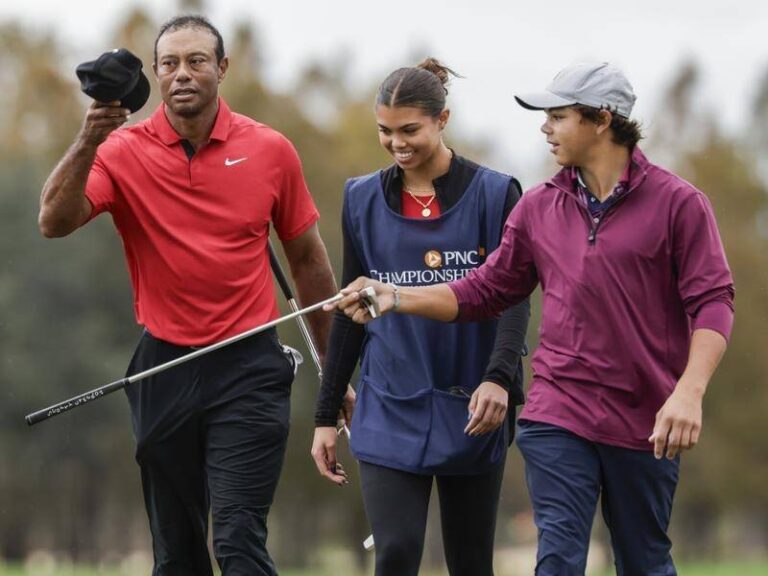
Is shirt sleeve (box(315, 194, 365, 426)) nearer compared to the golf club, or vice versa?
shirt sleeve (box(315, 194, 365, 426))

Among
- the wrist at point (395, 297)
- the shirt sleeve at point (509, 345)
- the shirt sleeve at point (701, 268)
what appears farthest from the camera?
the shirt sleeve at point (509, 345)

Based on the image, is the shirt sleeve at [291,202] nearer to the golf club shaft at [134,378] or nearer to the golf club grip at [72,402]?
the golf club shaft at [134,378]

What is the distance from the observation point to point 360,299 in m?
7.11

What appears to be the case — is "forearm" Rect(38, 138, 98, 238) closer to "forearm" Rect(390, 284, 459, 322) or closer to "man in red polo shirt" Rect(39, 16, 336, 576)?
"man in red polo shirt" Rect(39, 16, 336, 576)

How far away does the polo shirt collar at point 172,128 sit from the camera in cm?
798

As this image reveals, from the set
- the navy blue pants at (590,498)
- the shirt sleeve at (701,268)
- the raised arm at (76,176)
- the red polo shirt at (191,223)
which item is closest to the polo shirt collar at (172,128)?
the red polo shirt at (191,223)

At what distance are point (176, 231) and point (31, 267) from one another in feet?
120

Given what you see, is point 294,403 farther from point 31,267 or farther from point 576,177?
point 576,177

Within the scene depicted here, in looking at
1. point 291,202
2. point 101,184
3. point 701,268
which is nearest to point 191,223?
point 101,184

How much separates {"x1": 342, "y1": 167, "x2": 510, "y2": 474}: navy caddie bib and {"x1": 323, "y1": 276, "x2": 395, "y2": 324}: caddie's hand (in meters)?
0.57

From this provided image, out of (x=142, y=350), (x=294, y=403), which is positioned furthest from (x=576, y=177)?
(x=294, y=403)

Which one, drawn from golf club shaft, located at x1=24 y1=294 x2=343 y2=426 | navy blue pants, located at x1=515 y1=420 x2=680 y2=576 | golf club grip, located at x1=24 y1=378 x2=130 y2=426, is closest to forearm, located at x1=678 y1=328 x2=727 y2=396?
navy blue pants, located at x1=515 y1=420 x2=680 y2=576

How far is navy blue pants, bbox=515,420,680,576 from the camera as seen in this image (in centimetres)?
681

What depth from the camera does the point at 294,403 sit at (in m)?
40.8
